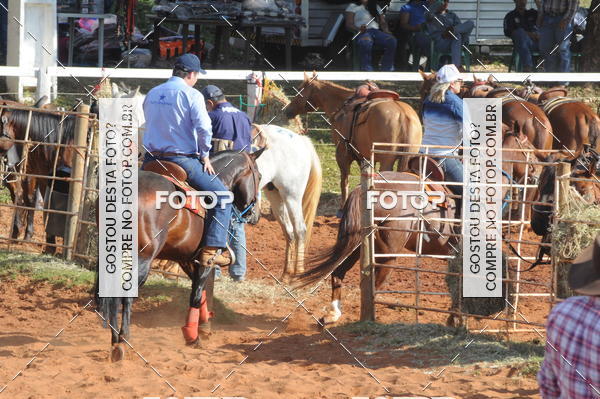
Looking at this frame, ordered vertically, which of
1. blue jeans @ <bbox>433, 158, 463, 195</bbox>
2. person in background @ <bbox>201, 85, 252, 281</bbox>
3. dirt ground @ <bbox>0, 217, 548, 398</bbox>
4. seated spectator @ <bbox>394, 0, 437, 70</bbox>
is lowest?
dirt ground @ <bbox>0, 217, 548, 398</bbox>

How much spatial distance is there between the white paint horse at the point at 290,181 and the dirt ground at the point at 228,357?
1224mm

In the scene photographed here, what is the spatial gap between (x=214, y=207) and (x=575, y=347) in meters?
4.91

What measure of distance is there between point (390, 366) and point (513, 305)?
1780 mm

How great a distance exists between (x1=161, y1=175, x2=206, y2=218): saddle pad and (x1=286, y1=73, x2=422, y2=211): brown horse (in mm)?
4686

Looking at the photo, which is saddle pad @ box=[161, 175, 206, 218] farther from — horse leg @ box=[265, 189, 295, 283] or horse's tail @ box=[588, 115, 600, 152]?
horse's tail @ box=[588, 115, 600, 152]

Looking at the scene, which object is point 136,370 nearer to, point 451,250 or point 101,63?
point 451,250

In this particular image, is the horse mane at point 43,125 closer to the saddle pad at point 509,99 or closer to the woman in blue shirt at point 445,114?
the woman in blue shirt at point 445,114

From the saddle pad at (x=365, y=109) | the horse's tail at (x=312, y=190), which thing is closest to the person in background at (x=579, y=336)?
the horse's tail at (x=312, y=190)

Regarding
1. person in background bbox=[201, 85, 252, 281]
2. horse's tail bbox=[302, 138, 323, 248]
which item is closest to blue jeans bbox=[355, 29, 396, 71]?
horse's tail bbox=[302, 138, 323, 248]

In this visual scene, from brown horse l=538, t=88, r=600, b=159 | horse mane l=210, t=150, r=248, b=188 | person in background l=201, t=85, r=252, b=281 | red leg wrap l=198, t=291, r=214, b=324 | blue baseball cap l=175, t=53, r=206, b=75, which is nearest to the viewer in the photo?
blue baseball cap l=175, t=53, r=206, b=75

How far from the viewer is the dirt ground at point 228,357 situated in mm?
6613

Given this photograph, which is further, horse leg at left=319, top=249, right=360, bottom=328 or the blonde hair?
the blonde hair

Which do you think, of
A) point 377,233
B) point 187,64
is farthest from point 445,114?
point 187,64

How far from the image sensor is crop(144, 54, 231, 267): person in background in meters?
7.88
